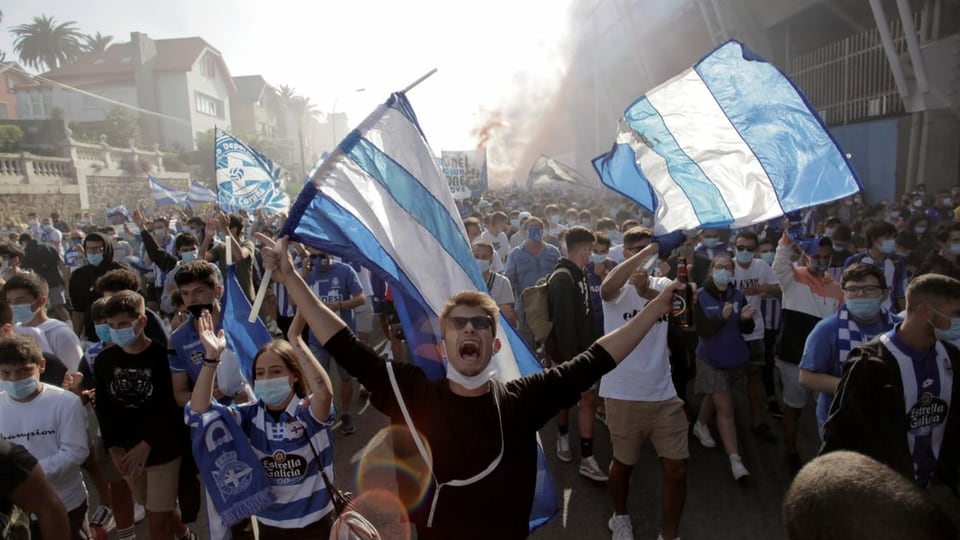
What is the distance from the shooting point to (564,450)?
5453mm

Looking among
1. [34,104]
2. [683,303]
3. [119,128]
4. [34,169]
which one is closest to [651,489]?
[683,303]

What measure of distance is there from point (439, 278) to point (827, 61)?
2120cm

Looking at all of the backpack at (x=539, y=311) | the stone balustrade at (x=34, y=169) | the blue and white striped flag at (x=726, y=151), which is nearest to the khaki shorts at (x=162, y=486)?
the backpack at (x=539, y=311)

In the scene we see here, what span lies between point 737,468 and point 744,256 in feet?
7.41

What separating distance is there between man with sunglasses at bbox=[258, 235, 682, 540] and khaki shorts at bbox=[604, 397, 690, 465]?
1.74m

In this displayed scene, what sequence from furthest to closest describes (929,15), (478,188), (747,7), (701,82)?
(747,7) → (478,188) → (929,15) → (701,82)

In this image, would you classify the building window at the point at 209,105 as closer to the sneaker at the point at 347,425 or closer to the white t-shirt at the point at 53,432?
the sneaker at the point at 347,425

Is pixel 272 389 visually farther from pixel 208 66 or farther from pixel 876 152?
pixel 208 66

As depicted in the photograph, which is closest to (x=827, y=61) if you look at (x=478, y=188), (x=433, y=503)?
(x=478, y=188)

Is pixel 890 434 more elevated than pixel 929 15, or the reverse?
pixel 929 15

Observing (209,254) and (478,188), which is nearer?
A: (209,254)

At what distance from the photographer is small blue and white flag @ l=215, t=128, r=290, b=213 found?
8312mm

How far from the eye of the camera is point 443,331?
241cm

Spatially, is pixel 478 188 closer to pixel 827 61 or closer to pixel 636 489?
pixel 827 61
